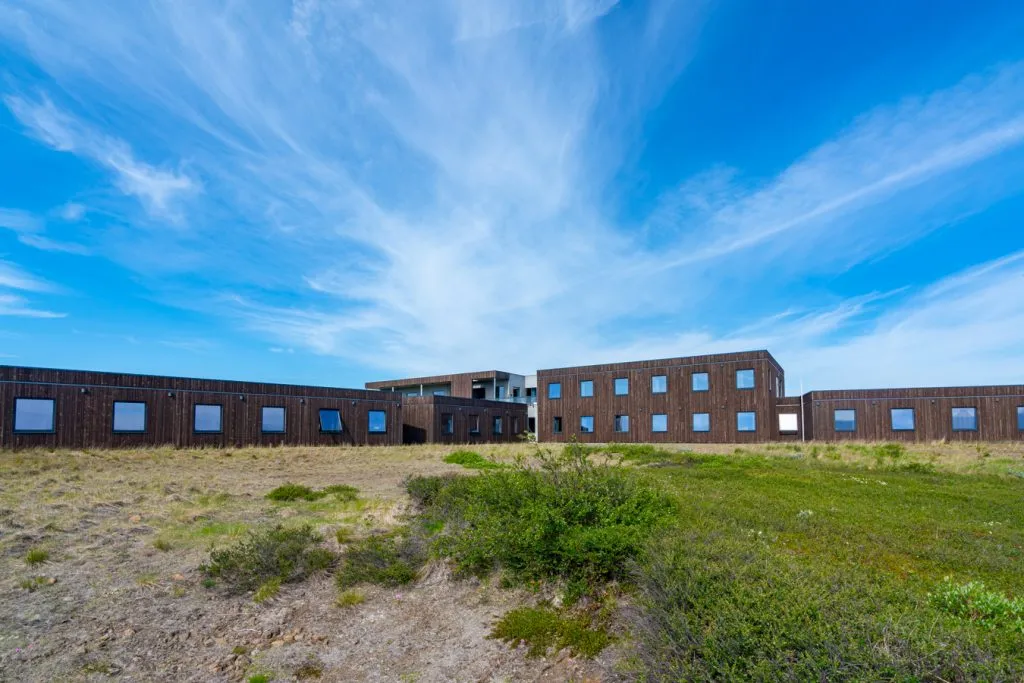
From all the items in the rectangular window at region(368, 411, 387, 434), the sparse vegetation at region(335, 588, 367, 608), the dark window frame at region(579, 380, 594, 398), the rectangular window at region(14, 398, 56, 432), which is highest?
the dark window frame at region(579, 380, 594, 398)

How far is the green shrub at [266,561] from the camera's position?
26.6 feet

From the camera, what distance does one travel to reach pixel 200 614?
7.25 m

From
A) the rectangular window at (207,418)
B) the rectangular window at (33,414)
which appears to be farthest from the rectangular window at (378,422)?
the rectangular window at (33,414)

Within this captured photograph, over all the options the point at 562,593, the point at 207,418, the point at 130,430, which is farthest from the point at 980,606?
the point at 207,418

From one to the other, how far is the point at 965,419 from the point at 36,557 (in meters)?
39.8

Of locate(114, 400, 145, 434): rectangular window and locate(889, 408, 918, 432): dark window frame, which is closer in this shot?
locate(114, 400, 145, 434): rectangular window

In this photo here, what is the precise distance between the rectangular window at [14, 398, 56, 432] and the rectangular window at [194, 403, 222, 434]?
219 inches

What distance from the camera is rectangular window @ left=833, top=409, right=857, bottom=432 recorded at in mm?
35156

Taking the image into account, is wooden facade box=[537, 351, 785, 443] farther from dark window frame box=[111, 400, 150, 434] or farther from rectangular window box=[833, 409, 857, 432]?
dark window frame box=[111, 400, 150, 434]

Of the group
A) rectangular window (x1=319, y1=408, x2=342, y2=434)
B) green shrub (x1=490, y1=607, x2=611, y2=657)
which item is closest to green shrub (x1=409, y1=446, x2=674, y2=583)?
green shrub (x1=490, y1=607, x2=611, y2=657)

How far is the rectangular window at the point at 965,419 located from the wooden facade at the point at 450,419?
2471 cm

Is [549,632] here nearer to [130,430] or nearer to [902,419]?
[130,430]

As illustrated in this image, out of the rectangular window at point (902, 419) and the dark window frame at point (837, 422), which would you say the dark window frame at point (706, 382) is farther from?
the rectangular window at point (902, 419)

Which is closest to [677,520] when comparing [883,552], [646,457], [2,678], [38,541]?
[883,552]
